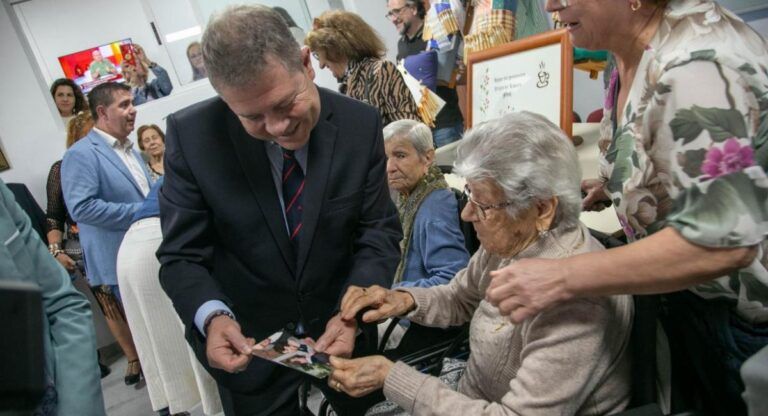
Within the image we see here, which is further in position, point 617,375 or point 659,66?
point 617,375

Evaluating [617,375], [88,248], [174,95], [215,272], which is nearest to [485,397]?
[617,375]

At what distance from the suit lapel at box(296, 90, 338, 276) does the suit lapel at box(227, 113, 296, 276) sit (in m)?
0.08

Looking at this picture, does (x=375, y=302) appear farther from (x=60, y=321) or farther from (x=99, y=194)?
(x=99, y=194)

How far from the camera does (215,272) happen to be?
1.46 metres

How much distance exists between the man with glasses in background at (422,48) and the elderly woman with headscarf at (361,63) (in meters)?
0.60

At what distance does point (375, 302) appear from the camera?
1411mm

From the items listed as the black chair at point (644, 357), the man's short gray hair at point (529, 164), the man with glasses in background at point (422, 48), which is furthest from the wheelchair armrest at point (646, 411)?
the man with glasses in background at point (422, 48)

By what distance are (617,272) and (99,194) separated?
118 inches

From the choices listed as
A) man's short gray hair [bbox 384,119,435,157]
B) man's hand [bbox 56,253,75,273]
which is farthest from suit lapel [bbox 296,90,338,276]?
man's hand [bbox 56,253,75,273]

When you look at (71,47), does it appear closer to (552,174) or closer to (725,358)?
(552,174)

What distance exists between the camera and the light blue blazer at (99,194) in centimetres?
285

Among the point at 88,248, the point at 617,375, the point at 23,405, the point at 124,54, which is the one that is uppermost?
the point at 124,54

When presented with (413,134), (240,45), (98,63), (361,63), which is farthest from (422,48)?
(98,63)

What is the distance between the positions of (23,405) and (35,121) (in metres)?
4.94
